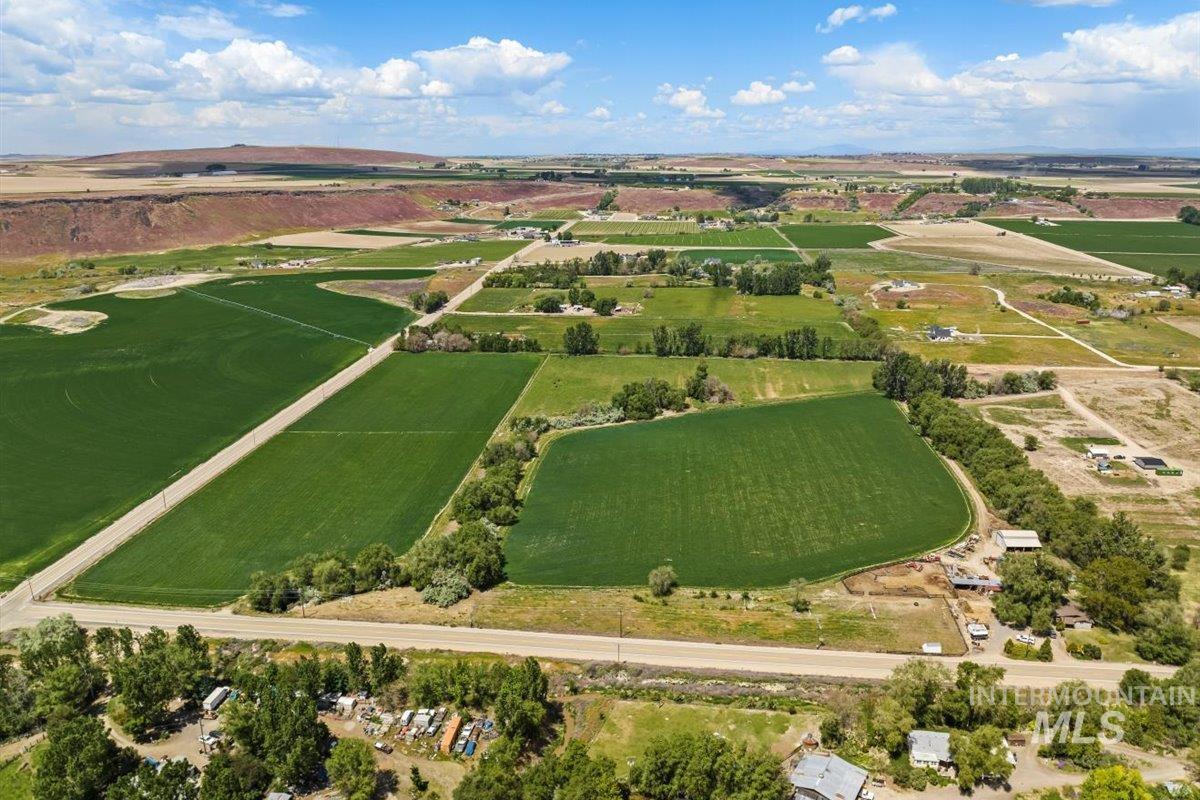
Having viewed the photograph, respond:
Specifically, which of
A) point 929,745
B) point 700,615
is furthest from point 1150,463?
point 700,615

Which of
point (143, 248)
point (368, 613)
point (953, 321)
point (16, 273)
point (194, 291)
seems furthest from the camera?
point (143, 248)

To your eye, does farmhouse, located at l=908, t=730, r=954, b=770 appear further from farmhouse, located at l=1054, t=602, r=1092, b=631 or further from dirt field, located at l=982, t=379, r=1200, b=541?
dirt field, located at l=982, t=379, r=1200, b=541

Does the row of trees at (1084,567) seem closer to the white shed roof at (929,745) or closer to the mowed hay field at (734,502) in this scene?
the mowed hay field at (734,502)

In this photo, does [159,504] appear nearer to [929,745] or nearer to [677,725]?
[677,725]

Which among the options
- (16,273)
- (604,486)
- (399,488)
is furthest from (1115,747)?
(16,273)

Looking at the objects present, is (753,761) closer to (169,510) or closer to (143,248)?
(169,510)
